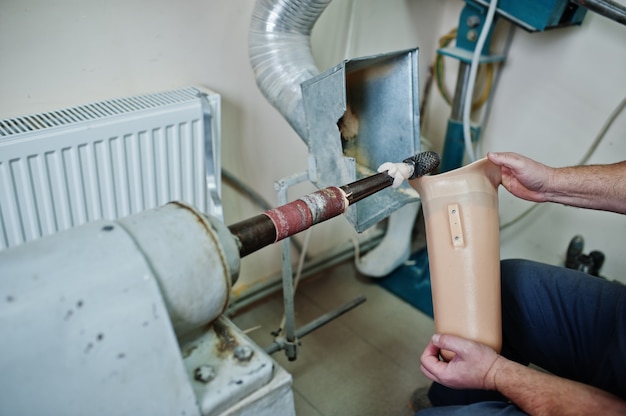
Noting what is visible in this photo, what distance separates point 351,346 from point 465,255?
0.87 meters

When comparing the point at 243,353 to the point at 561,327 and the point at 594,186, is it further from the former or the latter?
the point at 594,186

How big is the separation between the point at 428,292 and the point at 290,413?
1299mm

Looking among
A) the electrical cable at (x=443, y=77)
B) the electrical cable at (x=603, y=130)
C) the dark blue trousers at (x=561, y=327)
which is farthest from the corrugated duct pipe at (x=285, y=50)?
the electrical cable at (x=603, y=130)

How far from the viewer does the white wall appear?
111 centimetres

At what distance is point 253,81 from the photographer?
144 cm

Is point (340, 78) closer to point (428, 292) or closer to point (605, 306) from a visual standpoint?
point (605, 306)

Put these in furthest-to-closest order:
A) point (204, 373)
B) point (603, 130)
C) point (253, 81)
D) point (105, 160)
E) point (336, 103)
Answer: point (603, 130), point (253, 81), point (105, 160), point (336, 103), point (204, 373)

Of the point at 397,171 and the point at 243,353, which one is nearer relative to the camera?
the point at 243,353

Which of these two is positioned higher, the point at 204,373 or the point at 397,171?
the point at 397,171

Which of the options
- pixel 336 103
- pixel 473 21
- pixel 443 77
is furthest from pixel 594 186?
pixel 443 77

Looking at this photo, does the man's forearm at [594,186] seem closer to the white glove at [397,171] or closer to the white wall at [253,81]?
the white glove at [397,171]

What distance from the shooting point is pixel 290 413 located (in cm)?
63

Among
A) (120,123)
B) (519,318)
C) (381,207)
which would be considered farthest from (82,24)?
(519,318)

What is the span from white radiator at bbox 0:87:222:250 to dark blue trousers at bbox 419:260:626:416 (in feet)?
2.53
